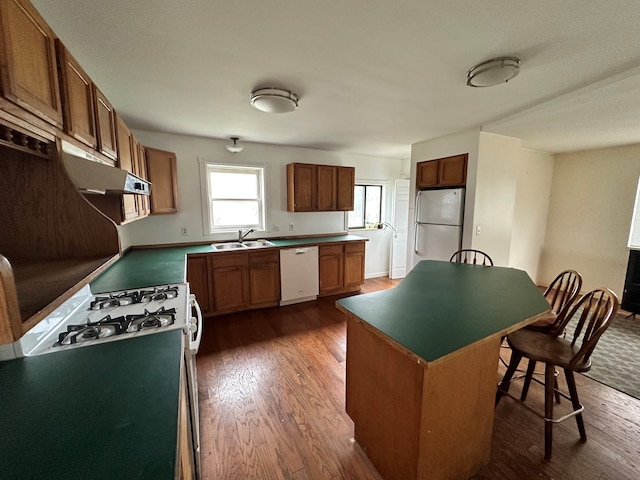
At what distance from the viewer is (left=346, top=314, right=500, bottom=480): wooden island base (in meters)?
1.16

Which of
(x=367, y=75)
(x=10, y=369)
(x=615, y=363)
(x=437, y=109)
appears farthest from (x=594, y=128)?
(x=10, y=369)

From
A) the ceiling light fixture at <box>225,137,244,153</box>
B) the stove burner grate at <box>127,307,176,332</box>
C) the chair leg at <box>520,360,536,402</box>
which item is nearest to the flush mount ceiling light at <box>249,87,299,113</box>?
the ceiling light fixture at <box>225,137,244,153</box>

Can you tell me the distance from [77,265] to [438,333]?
1.65 meters

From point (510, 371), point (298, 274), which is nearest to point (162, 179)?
point (298, 274)

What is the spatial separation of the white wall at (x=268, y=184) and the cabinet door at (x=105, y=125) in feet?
4.84

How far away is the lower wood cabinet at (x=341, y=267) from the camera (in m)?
4.06

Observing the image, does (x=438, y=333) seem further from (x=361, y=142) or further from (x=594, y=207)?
(x=594, y=207)

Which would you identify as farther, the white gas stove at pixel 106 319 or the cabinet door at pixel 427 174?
the cabinet door at pixel 427 174

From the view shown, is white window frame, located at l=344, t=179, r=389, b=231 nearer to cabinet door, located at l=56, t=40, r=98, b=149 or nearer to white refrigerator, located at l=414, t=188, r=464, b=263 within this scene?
white refrigerator, located at l=414, t=188, r=464, b=263

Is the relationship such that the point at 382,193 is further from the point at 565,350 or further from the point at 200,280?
the point at 565,350

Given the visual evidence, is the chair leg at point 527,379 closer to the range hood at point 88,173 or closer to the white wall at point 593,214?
the range hood at point 88,173

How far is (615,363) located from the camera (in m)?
2.45

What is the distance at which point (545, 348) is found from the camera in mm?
1646

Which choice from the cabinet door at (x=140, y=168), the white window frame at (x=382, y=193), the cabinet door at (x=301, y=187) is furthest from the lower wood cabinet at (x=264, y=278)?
the white window frame at (x=382, y=193)
